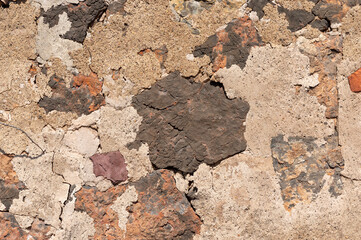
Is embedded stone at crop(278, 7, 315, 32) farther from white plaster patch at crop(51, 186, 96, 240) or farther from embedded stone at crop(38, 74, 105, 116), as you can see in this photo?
white plaster patch at crop(51, 186, 96, 240)

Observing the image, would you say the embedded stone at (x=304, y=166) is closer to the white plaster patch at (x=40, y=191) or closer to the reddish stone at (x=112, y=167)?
the reddish stone at (x=112, y=167)

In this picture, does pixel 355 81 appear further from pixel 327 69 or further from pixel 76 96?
pixel 76 96

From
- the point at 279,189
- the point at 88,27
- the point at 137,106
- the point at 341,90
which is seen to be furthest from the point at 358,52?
the point at 88,27

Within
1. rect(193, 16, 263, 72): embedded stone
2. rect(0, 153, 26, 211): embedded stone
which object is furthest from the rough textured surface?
rect(0, 153, 26, 211): embedded stone

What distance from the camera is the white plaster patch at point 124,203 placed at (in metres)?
1.44

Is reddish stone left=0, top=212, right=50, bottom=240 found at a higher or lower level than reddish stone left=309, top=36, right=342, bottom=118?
lower

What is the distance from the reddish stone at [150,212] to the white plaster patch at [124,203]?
0.01m

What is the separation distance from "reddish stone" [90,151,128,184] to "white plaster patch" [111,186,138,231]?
6cm

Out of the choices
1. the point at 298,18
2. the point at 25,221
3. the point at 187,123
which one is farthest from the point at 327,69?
the point at 25,221

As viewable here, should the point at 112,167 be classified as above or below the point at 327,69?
below

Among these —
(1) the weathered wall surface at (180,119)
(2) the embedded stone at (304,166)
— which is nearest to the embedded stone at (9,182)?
(1) the weathered wall surface at (180,119)

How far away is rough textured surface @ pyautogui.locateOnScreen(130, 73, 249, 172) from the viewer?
1419 mm

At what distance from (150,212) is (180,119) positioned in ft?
1.40

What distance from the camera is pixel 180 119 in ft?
4.72
